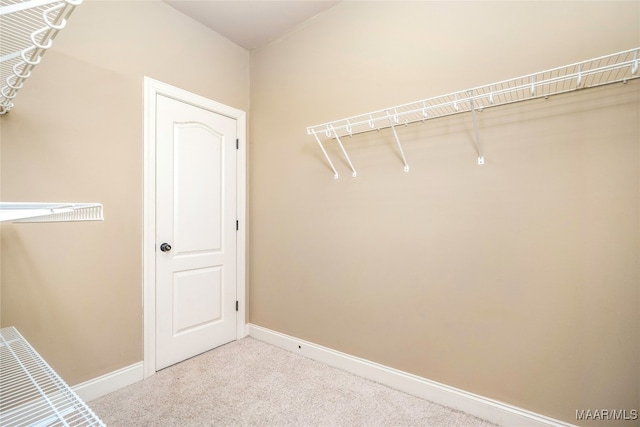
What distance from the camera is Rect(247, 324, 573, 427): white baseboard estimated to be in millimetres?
1561

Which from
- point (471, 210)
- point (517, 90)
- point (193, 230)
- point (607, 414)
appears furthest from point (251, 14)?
point (607, 414)

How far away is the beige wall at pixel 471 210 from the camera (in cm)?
139

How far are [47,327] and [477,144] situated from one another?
262cm

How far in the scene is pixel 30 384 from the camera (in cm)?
119

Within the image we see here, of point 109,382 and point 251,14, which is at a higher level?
point 251,14

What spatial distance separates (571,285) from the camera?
1.45 metres

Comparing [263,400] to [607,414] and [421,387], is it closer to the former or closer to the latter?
[421,387]

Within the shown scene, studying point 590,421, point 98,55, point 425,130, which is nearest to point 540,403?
point 590,421

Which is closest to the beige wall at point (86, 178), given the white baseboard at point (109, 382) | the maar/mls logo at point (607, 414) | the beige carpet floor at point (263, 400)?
the white baseboard at point (109, 382)

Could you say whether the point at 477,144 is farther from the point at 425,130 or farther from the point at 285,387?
the point at 285,387

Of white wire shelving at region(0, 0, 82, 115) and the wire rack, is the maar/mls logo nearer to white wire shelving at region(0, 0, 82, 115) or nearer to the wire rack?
the wire rack

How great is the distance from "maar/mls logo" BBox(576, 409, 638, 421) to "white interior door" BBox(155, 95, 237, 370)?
2392 millimetres

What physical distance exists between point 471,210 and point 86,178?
91.0 inches

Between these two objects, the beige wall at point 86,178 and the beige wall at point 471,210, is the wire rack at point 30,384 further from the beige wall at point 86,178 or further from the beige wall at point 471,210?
the beige wall at point 471,210
